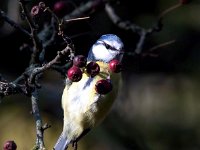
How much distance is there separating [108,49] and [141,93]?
2.19 m

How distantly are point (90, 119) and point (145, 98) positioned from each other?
8.14 ft

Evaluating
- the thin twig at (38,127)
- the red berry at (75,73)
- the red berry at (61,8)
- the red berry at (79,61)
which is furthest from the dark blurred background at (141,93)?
the red berry at (79,61)

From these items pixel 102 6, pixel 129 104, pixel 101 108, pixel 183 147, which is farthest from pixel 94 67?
pixel 183 147

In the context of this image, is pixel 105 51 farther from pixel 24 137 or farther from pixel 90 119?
pixel 24 137

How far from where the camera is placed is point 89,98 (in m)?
3.41

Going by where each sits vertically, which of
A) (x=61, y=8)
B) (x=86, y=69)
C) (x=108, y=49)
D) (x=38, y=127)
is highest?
(x=61, y=8)

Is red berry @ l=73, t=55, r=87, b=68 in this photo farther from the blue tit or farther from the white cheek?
the white cheek

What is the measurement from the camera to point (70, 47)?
2.52 meters

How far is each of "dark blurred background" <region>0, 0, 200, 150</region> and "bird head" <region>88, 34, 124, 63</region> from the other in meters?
1.14

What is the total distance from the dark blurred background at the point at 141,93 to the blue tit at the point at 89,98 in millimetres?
1171

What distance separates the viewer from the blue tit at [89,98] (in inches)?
134

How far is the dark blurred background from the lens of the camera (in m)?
5.18

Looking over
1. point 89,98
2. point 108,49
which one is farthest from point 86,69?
point 108,49

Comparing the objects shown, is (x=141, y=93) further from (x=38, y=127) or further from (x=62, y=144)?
(x=38, y=127)
